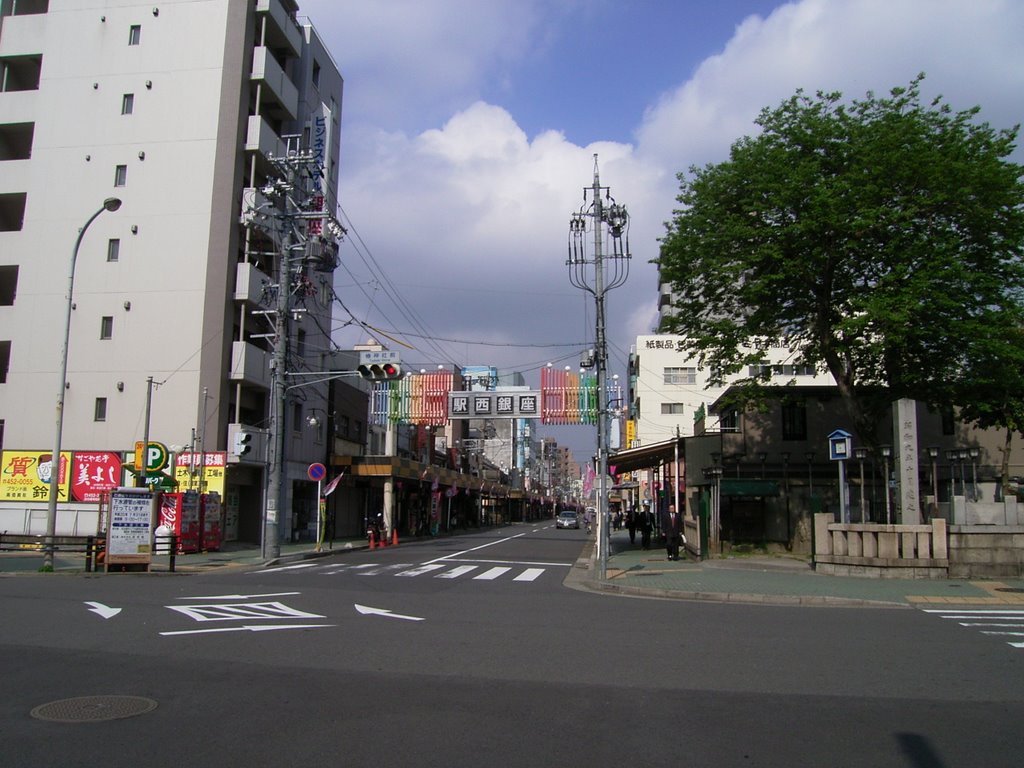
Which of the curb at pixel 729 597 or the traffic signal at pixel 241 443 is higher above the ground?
the traffic signal at pixel 241 443

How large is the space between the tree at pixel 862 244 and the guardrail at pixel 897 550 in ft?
16.7

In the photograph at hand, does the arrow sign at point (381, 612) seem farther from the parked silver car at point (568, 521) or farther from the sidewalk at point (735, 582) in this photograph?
the parked silver car at point (568, 521)

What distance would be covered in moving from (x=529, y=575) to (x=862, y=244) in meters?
12.8

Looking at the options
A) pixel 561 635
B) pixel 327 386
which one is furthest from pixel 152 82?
pixel 561 635

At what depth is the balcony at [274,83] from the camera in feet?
117

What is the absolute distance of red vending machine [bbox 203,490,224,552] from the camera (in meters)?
28.8

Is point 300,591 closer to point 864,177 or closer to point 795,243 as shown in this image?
point 795,243

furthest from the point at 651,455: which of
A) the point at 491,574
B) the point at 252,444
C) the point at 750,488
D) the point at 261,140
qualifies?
the point at 261,140

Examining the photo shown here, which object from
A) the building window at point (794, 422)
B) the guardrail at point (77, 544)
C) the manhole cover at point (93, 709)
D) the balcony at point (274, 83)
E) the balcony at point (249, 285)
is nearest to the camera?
the manhole cover at point (93, 709)

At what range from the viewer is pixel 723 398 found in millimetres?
26312

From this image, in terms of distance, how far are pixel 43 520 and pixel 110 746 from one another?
96.7 ft

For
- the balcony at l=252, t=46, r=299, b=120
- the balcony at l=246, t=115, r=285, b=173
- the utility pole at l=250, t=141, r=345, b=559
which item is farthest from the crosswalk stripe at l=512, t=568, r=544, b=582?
the balcony at l=252, t=46, r=299, b=120

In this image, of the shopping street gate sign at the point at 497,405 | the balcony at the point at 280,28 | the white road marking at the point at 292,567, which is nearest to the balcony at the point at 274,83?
the balcony at the point at 280,28

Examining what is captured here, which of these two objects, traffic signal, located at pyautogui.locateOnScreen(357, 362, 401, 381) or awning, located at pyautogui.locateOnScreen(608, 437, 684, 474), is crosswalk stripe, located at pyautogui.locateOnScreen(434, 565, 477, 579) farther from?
awning, located at pyautogui.locateOnScreen(608, 437, 684, 474)
